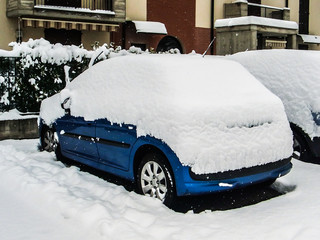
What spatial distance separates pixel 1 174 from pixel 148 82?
2.61 metres

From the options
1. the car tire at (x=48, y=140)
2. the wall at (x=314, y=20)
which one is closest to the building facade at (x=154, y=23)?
the wall at (x=314, y=20)

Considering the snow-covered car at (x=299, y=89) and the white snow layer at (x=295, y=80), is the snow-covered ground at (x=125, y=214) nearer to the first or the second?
the snow-covered car at (x=299, y=89)

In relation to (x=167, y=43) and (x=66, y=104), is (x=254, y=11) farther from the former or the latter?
(x=66, y=104)

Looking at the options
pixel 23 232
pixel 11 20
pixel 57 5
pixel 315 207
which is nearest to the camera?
pixel 23 232

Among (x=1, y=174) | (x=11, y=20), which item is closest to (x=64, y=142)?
(x=1, y=174)

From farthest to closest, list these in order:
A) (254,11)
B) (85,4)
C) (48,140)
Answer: (254,11) → (85,4) → (48,140)

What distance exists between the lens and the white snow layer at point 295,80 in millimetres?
6332

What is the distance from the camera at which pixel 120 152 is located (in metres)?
5.25

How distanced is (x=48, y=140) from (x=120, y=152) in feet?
9.01

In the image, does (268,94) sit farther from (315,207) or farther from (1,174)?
(1,174)

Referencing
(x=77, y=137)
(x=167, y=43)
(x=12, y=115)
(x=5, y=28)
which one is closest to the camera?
(x=77, y=137)

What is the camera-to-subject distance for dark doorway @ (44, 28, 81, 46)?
706 inches

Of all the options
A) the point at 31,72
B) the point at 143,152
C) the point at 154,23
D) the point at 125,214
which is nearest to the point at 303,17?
the point at 154,23

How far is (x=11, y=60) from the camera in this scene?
966 centimetres
